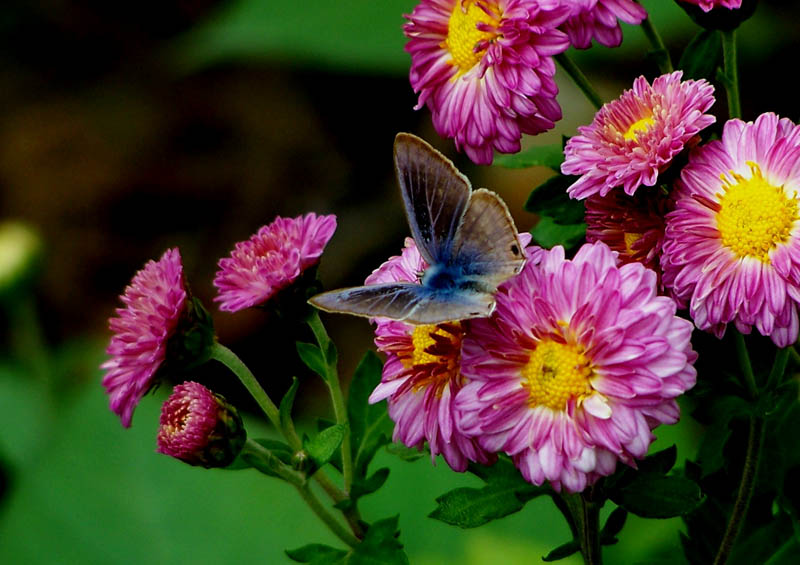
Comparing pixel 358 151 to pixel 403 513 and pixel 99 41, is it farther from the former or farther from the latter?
pixel 403 513

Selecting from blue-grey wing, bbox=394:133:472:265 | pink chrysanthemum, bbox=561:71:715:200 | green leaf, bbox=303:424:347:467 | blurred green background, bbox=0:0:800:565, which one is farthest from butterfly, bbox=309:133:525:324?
blurred green background, bbox=0:0:800:565

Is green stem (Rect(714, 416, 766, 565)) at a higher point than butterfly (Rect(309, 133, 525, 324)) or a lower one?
lower

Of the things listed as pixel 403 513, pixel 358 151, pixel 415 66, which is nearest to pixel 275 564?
pixel 403 513

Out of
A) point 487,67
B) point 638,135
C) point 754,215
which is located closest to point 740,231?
point 754,215

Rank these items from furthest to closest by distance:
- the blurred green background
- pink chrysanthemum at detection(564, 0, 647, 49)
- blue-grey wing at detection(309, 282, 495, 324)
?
the blurred green background → pink chrysanthemum at detection(564, 0, 647, 49) → blue-grey wing at detection(309, 282, 495, 324)

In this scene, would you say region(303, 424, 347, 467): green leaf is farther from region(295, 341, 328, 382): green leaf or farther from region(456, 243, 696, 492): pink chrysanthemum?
region(456, 243, 696, 492): pink chrysanthemum

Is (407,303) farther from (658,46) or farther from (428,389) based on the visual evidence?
(658,46)

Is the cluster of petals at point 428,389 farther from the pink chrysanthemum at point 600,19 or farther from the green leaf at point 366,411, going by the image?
the pink chrysanthemum at point 600,19
